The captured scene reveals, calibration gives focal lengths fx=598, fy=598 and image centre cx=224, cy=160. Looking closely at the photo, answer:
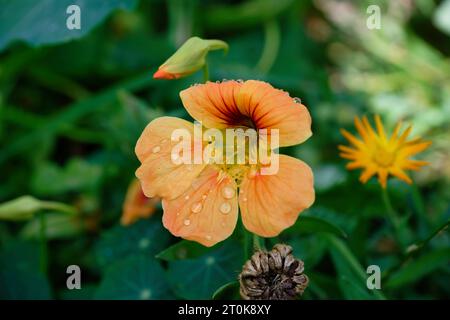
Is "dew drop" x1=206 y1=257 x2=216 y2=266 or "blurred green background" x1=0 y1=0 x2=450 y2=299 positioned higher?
"blurred green background" x1=0 y1=0 x2=450 y2=299

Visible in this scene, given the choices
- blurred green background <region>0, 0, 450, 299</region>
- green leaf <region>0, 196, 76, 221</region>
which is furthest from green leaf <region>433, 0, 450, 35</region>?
green leaf <region>0, 196, 76, 221</region>

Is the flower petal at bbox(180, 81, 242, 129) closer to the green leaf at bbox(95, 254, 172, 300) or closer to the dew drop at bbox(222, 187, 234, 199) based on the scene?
the dew drop at bbox(222, 187, 234, 199)

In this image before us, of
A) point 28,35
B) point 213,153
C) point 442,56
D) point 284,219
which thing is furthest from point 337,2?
point 284,219

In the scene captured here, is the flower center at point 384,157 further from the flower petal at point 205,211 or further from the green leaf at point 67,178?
the green leaf at point 67,178

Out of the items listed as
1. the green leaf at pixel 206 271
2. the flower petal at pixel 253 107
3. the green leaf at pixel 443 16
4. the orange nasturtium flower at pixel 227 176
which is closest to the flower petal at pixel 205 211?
the orange nasturtium flower at pixel 227 176

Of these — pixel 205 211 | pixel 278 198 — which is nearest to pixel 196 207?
pixel 205 211

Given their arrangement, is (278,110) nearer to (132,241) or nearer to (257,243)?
(257,243)
